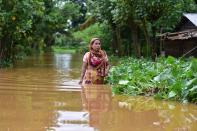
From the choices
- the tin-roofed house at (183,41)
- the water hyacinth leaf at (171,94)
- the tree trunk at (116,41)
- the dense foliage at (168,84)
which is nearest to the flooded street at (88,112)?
the water hyacinth leaf at (171,94)

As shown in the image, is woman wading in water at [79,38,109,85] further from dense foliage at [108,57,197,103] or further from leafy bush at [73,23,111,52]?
leafy bush at [73,23,111,52]

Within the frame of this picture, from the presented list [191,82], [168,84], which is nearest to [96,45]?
[168,84]

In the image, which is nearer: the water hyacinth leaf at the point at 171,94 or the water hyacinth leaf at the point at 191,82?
the water hyacinth leaf at the point at 191,82

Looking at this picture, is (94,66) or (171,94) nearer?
(171,94)

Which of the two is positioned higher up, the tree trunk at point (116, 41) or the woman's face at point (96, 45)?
the woman's face at point (96, 45)

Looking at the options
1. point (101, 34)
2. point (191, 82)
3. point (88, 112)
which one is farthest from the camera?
point (101, 34)

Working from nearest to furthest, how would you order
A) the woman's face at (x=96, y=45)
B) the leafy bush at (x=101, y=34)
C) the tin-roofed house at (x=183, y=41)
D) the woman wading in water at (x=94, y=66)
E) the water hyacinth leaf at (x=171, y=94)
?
the water hyacinth leaf at (x=171, y=94)
the woman's face at (x=96, y=45)
the woman wading in water at (x=94, y=66)
the tin-roofed house at (x=183, y=41)
the leafy bush at (x=101, y=34)

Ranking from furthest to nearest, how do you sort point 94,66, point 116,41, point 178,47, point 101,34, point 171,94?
point 101,34 → point 116,41 → point 178,47 → point 94,66 → point 171,94

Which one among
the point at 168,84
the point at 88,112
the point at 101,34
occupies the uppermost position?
the point at 168,84

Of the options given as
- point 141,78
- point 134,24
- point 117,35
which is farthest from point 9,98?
point 117,35

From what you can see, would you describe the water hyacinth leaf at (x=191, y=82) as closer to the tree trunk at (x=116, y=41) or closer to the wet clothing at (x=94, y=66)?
the wet clothing at (x=94, y=66)

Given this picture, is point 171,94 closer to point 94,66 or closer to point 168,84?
point 168,84

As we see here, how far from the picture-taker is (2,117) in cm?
575

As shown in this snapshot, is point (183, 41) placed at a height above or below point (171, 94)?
below
